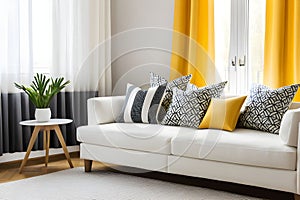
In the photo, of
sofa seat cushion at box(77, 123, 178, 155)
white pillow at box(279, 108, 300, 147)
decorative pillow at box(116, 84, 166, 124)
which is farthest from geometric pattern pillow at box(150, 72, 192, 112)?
white pillow at box(279, 108, 300, 147)

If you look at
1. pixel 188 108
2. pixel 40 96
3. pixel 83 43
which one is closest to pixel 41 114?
pixel 40 96

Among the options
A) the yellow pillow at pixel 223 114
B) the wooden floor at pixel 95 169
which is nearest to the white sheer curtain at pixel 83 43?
the wooden floor at pixel 95 169

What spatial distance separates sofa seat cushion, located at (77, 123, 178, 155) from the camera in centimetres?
343

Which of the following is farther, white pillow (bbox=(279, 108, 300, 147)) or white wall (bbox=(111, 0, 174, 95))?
white wall (bbox=(111, 0, 174, 95))

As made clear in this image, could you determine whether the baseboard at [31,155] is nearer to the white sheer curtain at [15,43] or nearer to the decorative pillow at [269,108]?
the white sheer curtain at [15,43]

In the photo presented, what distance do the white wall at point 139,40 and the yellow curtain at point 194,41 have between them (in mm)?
209

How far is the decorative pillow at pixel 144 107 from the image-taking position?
3986 millimetres

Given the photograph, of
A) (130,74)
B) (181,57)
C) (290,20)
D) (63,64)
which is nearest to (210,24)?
(181,57)

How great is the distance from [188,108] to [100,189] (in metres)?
1.05

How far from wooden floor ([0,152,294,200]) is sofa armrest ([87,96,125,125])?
49cm

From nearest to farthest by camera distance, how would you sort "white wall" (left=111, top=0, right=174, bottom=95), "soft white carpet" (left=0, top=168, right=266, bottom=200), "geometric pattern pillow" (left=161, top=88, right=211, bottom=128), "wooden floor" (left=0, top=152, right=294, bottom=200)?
"soft white carpet" (left=0, top=168, right=266, bottom=200) → "wooden floor" (left=0, top=152, right=294, bottom=200) → "geometric pattern pillow" (left=161, top=88, right=211, bottom=128) → "white wall" (left=111, top=0, right=174, bottom=95)

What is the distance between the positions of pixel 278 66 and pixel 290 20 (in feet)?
1.45

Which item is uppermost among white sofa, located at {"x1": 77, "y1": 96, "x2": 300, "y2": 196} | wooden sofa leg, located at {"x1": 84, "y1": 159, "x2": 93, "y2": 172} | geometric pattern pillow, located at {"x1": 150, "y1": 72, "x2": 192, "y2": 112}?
geometric pattern pillow, located at {"x1": 150, "y1": 72, "x2": 192, "y2": 112}

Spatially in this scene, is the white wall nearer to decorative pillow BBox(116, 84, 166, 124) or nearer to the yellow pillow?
decorative pillow BBox(116, 84, 166, 124)
